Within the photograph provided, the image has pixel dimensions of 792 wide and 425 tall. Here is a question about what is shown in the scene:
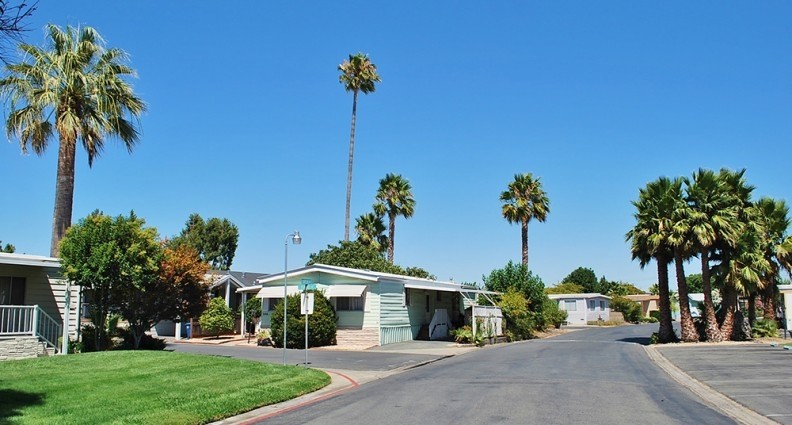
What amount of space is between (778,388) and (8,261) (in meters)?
21.6

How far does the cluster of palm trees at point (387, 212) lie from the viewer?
2023 inches

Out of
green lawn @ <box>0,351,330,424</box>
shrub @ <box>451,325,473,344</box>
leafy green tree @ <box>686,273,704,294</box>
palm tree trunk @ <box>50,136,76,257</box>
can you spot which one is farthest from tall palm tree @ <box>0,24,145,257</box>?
leafy green tree @ <box>686,273,704,294</box>

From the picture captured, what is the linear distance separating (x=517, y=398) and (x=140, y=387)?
25.4 ft

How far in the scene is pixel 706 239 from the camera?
2888cm

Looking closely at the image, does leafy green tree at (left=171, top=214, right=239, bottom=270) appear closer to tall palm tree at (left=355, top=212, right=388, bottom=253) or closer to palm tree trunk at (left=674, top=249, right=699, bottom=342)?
tall palm tree at (left=355, top=212, right=388, bottom=253)

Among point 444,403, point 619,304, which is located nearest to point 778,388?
point 444,403

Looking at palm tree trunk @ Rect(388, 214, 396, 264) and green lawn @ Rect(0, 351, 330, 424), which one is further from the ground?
palm tree trunk @ Rect(388, 214, 396, 264)

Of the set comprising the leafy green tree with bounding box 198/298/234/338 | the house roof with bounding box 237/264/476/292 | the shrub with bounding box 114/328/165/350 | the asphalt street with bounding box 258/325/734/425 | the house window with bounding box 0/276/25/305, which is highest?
the house roof with bounding box 237/264/476/292

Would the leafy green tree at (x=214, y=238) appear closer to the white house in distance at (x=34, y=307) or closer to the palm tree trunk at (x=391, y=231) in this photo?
→ the palm tree trunk at (x=391, y=231)

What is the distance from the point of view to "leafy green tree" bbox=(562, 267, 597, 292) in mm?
96506

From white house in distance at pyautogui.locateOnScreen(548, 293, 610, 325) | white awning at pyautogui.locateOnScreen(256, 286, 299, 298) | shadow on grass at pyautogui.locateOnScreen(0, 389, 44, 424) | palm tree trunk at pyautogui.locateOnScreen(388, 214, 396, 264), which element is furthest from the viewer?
white house in distance at pyautogui.locateOnScreen(548, 293, 610, 325)

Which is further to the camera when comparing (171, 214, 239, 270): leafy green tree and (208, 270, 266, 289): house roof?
(171, 214, 239, 270): leafy green tree

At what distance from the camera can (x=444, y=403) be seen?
40.5 ft

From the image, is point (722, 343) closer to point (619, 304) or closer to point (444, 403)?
point (444, 403)
